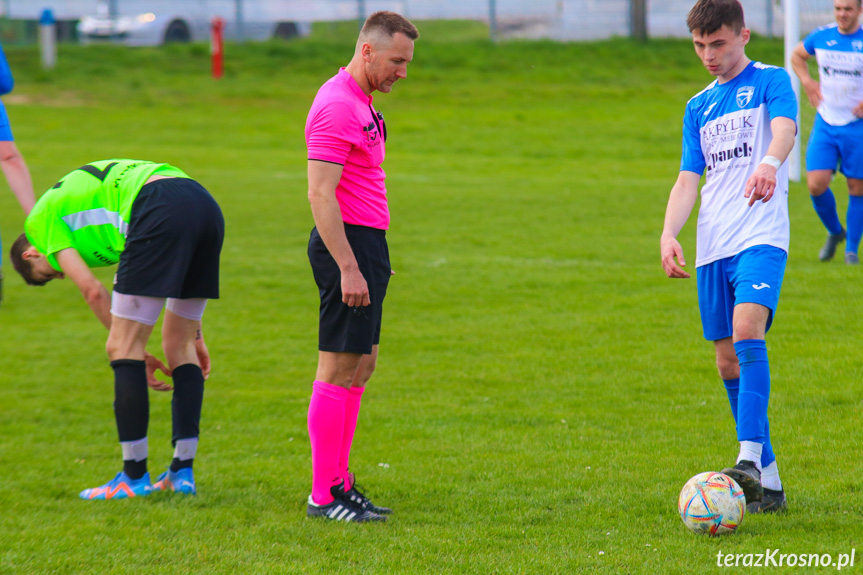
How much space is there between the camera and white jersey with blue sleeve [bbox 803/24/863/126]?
9.09 m

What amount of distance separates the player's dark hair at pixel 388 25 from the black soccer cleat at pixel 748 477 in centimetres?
231

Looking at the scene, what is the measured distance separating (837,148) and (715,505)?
20.4 feet

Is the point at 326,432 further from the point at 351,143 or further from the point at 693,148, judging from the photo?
the point at 693,148

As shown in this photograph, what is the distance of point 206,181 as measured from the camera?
18000mm

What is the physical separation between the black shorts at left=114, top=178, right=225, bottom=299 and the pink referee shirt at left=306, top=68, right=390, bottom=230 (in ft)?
2.89

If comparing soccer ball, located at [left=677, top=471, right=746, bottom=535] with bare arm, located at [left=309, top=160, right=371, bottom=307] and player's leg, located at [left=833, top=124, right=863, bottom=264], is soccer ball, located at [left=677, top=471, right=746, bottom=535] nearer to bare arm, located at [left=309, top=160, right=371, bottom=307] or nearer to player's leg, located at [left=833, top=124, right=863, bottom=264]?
bare arm, located at [left=309, top=160, right=371, bottom=307]

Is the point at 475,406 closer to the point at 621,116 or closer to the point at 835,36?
the point at 835,36

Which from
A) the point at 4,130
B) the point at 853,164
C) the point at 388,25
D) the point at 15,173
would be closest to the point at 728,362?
the point at 388,25

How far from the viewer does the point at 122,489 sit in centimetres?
513

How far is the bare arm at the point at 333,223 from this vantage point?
428cm

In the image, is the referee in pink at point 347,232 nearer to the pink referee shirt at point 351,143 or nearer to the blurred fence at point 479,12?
the pink referee shirt at point 351,143

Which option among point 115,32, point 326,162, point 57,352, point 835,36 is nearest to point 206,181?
point 57,352

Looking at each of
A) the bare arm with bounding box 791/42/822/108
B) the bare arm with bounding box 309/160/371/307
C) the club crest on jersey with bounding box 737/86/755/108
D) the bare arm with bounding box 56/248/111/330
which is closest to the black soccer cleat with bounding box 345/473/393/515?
the bare arm with bounding box 309/160/371/307

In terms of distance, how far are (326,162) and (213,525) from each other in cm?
177
